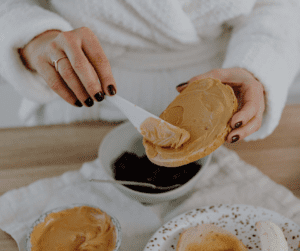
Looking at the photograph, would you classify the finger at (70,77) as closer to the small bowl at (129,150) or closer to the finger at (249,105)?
the small bowl at (129,150)

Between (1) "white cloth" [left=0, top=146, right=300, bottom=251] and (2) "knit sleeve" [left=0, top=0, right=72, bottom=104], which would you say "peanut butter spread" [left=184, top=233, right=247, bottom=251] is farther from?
(2) "knit sleeve" [left=0, top=0, right=72, bottom=104]

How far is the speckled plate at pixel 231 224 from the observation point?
405 millimetres

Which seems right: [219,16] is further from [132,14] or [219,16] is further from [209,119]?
[209,119]

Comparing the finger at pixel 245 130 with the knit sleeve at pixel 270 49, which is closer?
the finger at pixel 245 130

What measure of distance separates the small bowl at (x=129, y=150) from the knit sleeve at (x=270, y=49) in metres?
0.20

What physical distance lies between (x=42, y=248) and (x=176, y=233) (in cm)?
21

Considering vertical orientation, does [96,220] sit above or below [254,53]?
below

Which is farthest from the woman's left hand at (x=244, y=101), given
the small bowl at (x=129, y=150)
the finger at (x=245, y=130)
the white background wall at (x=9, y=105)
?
the white background wall at (x=9, y=105)

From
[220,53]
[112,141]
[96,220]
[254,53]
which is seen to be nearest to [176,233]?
[96,220]

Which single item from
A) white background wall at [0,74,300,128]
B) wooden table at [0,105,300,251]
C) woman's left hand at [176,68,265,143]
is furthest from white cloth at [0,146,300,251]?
white background wall at [0,74,300,128]

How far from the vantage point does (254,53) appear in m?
0.58

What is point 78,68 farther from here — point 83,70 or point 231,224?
point 231,224

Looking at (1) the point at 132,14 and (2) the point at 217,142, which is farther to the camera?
(1) the point at 132,14

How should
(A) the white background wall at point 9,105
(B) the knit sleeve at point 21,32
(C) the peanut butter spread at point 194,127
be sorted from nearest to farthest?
(C) the peanut butter spread at point 194,127 < (B) the knit sleeve at point 21,32 < (A) the white background wall at point 9,105
